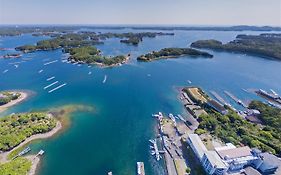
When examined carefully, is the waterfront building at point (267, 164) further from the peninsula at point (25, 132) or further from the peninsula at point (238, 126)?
the peninsula at point (25, 132)

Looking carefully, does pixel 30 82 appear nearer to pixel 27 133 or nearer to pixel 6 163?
pixel 27 133

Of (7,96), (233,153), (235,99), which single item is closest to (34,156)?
(7,96)

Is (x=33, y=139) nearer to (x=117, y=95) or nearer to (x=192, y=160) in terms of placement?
(x=117, y=95)

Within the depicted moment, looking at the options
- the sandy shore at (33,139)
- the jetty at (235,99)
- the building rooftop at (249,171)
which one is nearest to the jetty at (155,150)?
the building rooftop at (249,171)

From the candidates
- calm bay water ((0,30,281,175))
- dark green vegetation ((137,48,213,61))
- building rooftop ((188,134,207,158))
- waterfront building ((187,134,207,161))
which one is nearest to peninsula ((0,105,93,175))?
calm bay water ((0,30,281,175))

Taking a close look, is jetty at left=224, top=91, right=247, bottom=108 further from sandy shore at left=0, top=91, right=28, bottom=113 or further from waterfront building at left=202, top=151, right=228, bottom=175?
sandy shore at left=0, top=91, right=28, bottom=113

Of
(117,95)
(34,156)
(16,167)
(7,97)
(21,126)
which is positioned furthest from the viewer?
(117,95)

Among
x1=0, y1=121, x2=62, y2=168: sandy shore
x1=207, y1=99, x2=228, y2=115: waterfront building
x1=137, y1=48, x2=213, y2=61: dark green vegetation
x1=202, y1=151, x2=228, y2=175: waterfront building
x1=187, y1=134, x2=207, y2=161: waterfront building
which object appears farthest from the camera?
x1=137, y1=48, x2=213, y2=61: dark green vegetation
